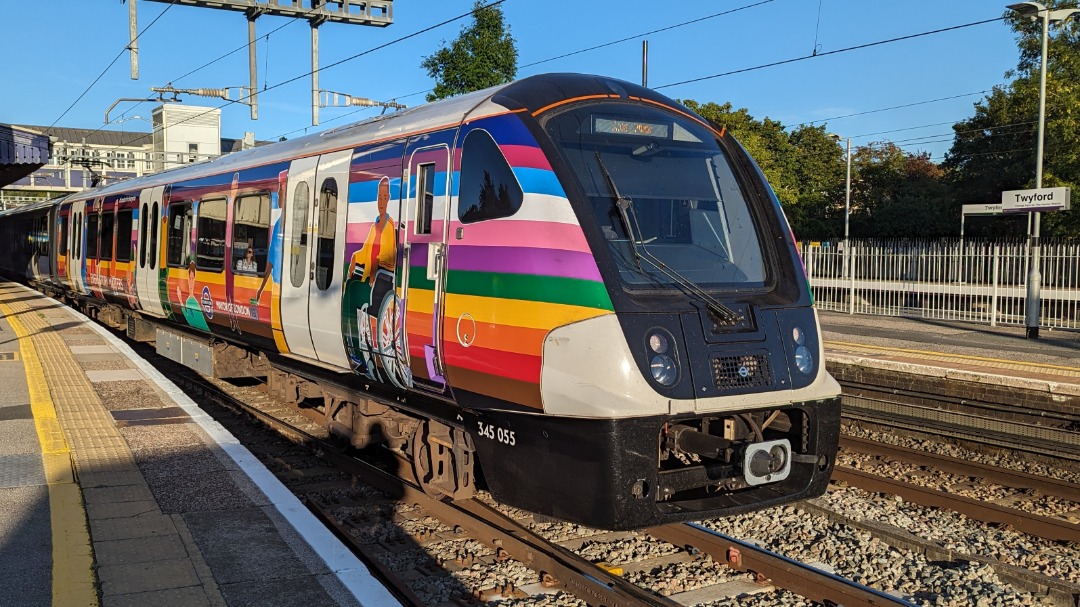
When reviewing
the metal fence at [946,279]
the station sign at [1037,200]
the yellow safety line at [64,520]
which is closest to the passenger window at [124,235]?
the yellow safety line at [64,520]

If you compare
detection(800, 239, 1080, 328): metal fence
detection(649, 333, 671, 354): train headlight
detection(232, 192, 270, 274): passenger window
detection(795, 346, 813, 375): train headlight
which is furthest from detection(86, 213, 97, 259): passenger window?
detection(800, 239, 1080, 328): metal fence

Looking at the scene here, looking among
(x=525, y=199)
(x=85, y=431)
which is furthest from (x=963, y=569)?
(x=85, y=431)

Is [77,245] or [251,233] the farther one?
[77,245]

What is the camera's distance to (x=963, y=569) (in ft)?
20.3

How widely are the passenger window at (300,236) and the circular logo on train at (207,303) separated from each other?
9.62ft

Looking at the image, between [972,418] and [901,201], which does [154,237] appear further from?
[901,201]

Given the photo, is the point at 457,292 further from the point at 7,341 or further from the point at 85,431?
the point at 7,341

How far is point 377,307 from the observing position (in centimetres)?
702

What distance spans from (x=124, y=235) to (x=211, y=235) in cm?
579

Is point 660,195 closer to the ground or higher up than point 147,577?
higher up

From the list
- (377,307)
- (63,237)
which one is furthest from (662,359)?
(63,237)

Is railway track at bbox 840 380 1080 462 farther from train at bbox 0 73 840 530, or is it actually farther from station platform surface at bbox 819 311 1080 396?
train at bbox 0 73 840 530

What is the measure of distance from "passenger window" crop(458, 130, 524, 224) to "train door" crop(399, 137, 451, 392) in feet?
0.69

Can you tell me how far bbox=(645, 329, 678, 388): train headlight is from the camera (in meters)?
5.20
